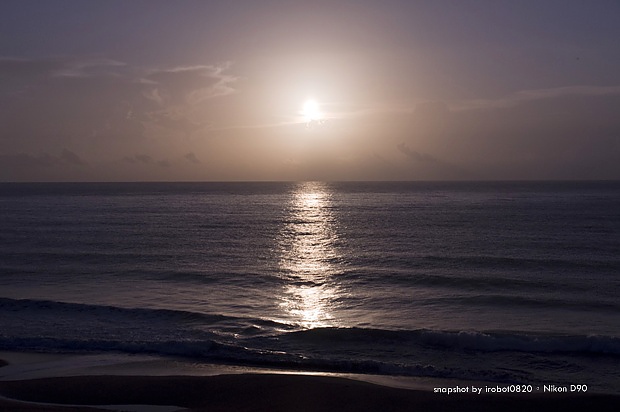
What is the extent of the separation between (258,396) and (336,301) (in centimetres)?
1072

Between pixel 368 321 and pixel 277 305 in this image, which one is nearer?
pixel 368 321

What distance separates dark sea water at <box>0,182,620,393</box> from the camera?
50.4 feet

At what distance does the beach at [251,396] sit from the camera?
1139 cm

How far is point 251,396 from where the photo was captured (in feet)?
39.3

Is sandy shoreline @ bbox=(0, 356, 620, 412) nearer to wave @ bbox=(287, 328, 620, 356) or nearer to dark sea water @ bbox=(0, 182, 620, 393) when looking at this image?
dark sea water @ bbox=(0, 182, 620, 393)

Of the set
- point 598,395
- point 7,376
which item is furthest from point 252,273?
point 598,395

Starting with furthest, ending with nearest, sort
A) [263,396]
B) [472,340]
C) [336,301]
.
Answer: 1. [336,301]
2. [472,340]
3. [263,396]

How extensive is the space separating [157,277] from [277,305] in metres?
8.55

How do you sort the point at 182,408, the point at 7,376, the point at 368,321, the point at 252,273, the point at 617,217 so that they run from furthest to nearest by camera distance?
1. the point at 617,217
2. the point at 252,273
3. the point at 368,321
4. the point at 7,376
5. the point at 182,408

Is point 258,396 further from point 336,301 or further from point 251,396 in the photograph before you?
point 336,301

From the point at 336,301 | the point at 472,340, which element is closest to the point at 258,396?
the point at 472,340

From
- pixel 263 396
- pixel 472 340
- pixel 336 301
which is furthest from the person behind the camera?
pixel 336 301

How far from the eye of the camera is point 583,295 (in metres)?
22.8

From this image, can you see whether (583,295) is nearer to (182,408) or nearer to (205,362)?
(205,362)
